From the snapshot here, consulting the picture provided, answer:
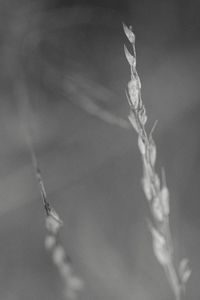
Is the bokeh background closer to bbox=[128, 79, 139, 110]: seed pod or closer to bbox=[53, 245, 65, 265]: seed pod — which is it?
bbox=[53, 245, 65, 265]: seed pod

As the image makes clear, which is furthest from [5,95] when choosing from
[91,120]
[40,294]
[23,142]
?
[40,294]

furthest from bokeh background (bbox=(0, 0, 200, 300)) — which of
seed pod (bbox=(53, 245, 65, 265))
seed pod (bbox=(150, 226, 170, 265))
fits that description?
seed pod (bbox=(150, 226, 170, 265))

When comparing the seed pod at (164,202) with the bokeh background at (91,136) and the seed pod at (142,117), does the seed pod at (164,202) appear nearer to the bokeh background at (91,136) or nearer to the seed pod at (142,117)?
the seed pod at (142,117)

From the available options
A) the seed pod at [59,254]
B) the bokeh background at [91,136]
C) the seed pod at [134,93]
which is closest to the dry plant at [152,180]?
the seed pod at [134,93]

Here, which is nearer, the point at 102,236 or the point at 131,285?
the point at 131,285

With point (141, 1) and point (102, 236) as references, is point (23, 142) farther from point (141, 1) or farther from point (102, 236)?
point (141, 1)

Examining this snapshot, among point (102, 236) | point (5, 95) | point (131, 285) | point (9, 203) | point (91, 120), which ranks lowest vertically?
point (131, 285)

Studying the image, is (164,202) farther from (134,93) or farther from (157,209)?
(134,93)

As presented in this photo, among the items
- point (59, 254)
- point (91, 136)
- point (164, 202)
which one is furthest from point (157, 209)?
point (91, 136)
